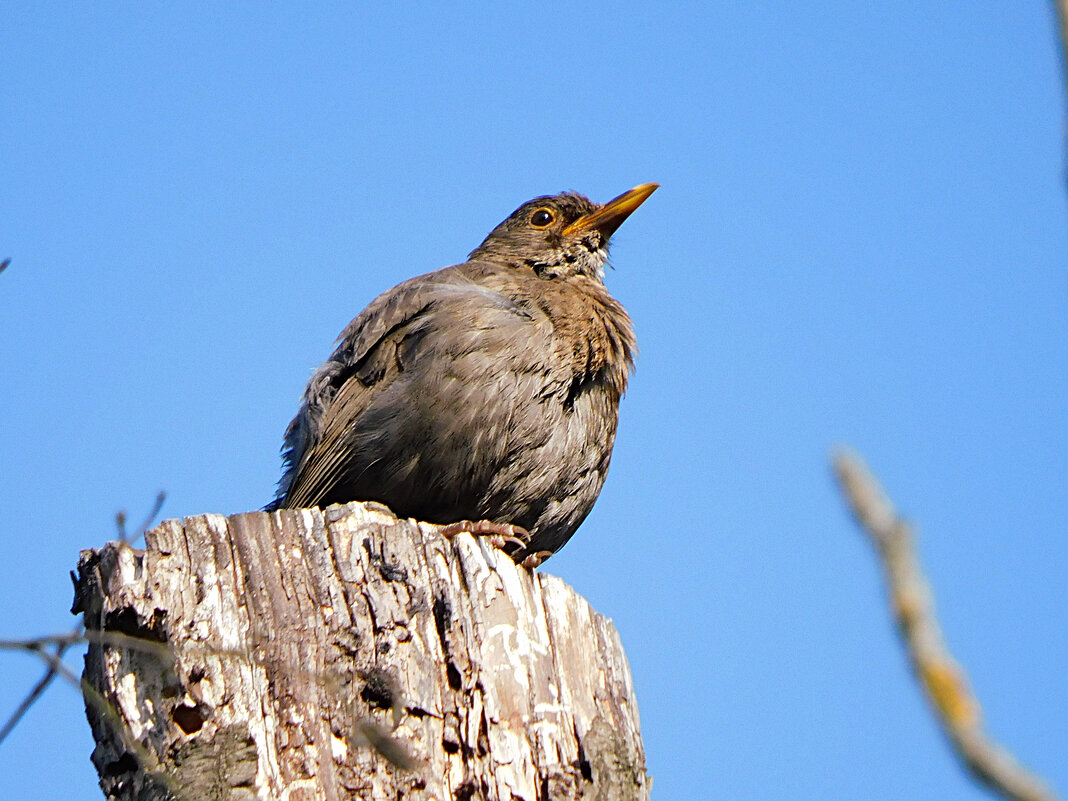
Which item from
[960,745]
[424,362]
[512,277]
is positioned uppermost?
[512,277]

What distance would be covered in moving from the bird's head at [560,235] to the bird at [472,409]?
786 millimetres

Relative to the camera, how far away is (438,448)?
210 inches

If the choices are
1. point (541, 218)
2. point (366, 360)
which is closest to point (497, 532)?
point (366, 360)

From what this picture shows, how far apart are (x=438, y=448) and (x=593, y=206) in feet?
9.20

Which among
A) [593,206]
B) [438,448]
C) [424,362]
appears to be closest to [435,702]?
[438,448]

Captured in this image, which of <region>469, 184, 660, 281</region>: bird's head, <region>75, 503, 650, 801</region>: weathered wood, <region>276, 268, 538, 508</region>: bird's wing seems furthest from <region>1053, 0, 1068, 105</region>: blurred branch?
<region>469, 184, 660, 281</region>: bird's head

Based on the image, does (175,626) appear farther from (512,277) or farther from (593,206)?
(593,206)

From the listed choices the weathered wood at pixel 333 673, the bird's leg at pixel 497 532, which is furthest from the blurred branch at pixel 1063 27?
the bird's leg at pixel 497 532

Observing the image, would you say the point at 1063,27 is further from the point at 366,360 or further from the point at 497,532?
the point at 366,360

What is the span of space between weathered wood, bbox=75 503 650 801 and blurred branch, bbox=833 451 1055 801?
8.33 ft

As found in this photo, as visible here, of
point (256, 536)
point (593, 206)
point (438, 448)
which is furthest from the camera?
point (593, 206)

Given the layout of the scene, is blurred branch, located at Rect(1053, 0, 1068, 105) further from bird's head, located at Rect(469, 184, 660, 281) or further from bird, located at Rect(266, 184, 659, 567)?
bird's head, located at Rect(469, 184, 660, 281)

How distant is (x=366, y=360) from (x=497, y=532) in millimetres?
1396

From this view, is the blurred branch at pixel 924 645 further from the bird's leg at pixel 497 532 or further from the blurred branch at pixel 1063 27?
the bird's leg at pixel 497 532
